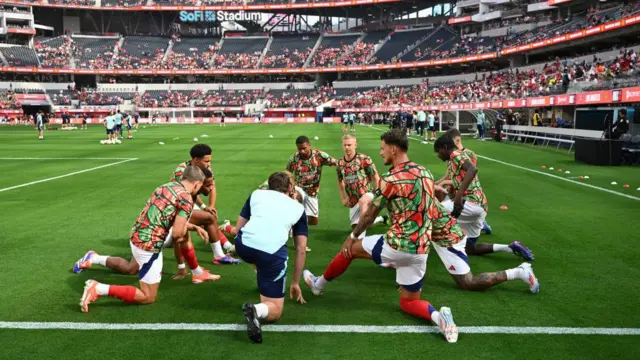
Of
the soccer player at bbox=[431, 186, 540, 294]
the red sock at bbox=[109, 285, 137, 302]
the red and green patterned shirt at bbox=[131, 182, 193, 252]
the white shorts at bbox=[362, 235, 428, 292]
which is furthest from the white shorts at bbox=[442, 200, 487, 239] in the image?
the red sock at bbox=[109, 285, 137, 302]

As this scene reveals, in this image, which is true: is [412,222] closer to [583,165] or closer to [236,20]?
[583,165]

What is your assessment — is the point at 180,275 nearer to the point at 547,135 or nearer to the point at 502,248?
the point at 502,248

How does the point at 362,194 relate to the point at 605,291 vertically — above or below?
above

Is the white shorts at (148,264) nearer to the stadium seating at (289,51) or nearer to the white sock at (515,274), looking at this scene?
the white sock at (515,274)

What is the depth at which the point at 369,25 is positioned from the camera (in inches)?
3900

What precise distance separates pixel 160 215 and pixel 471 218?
438 cm

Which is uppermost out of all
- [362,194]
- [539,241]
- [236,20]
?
[236,20]

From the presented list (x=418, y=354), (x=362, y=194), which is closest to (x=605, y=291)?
(x=418, y=354)

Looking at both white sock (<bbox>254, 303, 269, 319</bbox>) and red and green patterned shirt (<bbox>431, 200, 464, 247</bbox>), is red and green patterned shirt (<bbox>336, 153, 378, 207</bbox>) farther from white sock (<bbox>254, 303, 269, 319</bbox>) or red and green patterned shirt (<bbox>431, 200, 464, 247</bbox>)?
white sock (<bbox>254, 303, 269, 319</bbox>)

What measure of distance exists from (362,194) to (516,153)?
62.6ft

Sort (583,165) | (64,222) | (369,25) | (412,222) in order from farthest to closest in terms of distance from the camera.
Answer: (369,25)
(583,165)
(64,222)
(412,222)

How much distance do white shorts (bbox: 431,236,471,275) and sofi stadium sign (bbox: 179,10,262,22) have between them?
334ft

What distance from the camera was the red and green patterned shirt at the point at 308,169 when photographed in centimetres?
922

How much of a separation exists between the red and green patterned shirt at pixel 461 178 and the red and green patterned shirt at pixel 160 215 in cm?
368
